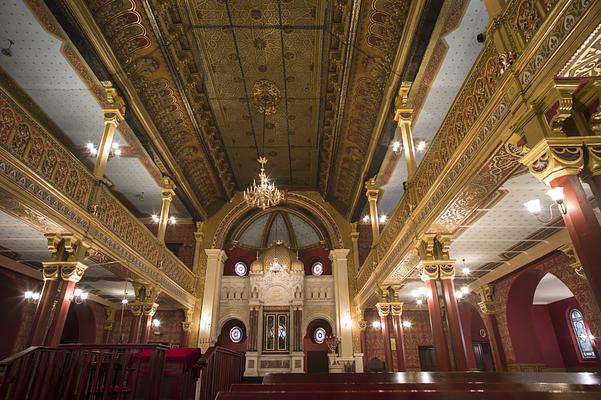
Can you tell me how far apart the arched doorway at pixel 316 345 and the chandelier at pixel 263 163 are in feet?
27.0

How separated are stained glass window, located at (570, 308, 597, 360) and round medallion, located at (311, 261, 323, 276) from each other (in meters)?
10.6

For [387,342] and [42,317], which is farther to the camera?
[387,342]

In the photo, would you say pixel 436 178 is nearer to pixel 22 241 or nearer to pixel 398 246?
pixel 398 246

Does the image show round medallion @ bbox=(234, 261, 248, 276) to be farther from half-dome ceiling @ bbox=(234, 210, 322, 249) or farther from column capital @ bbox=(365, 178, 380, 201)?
column capital @ bbox=(365, 178, 380, 201)

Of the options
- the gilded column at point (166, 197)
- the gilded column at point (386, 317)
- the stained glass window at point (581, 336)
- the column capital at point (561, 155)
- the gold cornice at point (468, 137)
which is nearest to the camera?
the gold cornice at point (468, 137)

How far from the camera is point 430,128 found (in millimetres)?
10750

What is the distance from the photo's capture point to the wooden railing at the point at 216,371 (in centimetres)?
513

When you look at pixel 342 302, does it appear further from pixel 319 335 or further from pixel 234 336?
pixel 234 336

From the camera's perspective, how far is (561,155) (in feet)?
12.8

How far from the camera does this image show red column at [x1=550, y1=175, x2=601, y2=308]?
3459mm

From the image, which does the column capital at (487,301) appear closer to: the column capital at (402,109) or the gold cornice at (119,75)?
the column capital at (402,109)

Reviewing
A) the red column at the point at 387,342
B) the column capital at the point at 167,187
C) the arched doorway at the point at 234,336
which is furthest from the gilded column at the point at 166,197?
the red column at the point at 387,342

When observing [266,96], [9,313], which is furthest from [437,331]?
[9,313]

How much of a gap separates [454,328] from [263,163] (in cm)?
728
